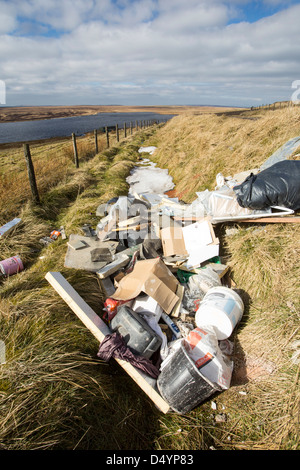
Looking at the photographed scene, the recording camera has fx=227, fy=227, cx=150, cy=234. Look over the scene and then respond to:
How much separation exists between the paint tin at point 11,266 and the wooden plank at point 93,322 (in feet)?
4.49

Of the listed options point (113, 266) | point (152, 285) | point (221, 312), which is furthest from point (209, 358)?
point (113, 266)

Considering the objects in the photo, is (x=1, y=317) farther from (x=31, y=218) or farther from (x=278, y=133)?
(x=278, y=133)

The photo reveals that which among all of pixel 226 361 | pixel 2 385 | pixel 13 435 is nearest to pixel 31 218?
pixel 2 385

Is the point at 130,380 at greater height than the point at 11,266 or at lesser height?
lesser

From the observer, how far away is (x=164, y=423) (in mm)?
1958

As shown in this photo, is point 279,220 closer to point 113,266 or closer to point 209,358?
point 209,358

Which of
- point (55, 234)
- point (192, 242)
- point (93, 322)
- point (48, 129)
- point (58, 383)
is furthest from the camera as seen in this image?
point (48, 129)

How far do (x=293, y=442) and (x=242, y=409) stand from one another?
46cm

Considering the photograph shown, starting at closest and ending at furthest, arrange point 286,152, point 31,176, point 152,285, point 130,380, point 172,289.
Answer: point 130,380 → point 152,285 → point 172,289 → point 286,152 → point 31,176

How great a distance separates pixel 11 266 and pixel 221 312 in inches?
132

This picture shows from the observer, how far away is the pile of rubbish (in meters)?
2.07

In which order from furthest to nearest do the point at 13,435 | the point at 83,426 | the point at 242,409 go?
1. the point at 242,409
2. the point at 83,426
3. the point at 13,435

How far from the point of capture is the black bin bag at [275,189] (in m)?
3.02

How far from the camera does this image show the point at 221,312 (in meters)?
2.41
